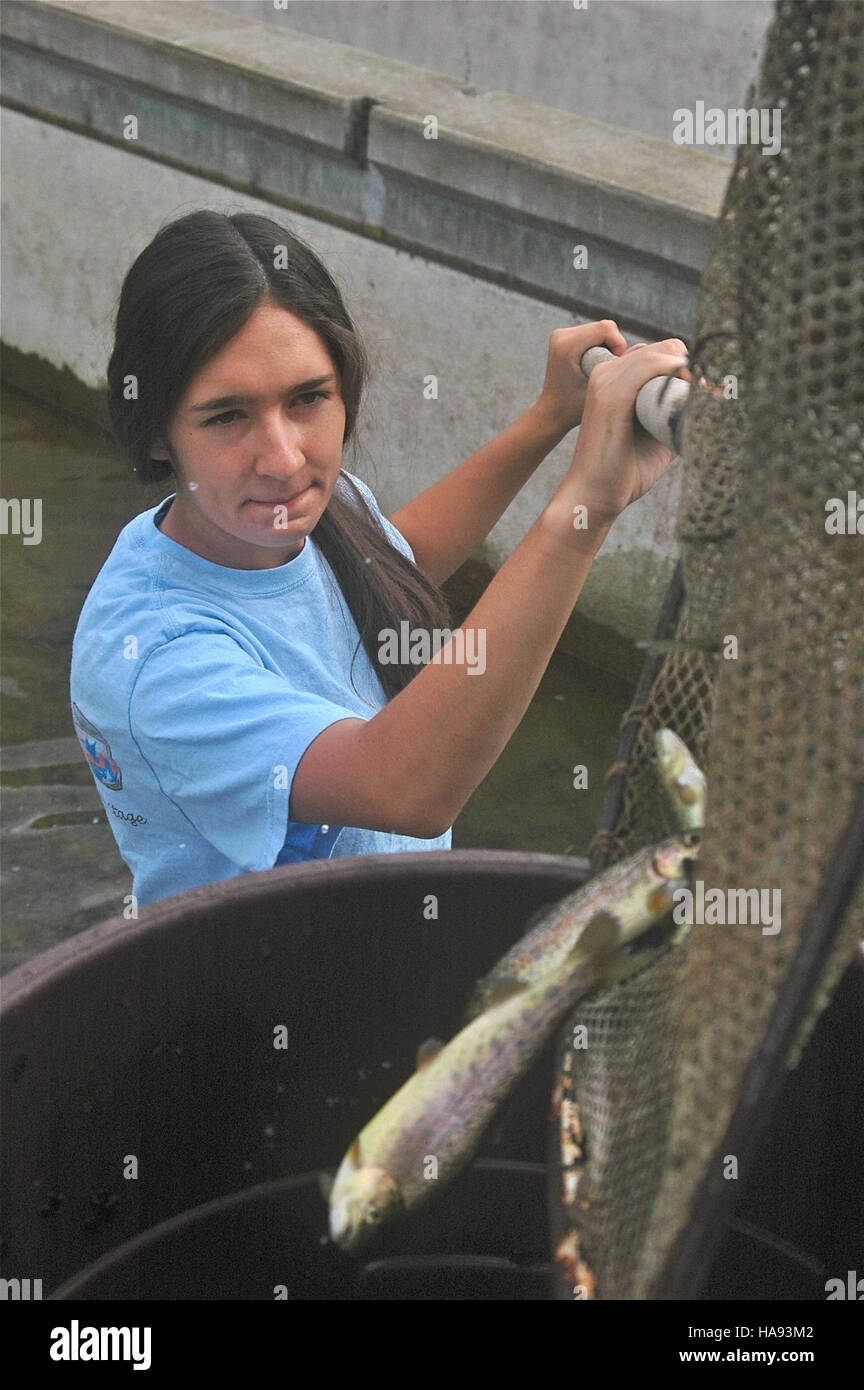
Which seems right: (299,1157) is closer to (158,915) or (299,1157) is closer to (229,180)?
(158,915)

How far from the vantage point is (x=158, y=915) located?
1719mm

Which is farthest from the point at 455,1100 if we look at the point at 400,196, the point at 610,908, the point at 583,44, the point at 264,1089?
the point at 583,44

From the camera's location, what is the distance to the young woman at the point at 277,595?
4.67 feet

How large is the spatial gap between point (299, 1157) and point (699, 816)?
2.84 ft

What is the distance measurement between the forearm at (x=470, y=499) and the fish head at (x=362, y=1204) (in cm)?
110

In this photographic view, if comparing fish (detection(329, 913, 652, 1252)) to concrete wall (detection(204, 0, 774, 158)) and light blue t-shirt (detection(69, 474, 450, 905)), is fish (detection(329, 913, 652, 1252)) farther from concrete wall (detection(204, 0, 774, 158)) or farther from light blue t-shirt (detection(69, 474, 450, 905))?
concrete wall (detection(204, 0, 774, 158))

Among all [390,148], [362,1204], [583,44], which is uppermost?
[583,44]

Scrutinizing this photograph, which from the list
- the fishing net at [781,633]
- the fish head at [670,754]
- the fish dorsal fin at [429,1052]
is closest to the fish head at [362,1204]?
the fish dorsal fin at [429,1052]

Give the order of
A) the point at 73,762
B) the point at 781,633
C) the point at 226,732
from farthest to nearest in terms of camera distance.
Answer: the point at 73,762, the point at 226,732, the point at 781,633

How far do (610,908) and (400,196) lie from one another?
3318 mm

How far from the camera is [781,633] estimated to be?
1069 mm

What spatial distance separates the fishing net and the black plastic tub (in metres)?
0.71

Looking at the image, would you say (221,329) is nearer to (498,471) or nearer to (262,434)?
(262,434)

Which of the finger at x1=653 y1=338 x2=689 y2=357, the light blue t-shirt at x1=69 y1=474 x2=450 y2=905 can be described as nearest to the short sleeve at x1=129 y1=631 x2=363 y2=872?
the light blue t-shirt at x1=69 y1=474 x2=450 y2=905
